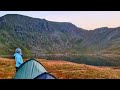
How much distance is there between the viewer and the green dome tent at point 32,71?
364 centimetres

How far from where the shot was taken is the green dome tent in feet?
11.9

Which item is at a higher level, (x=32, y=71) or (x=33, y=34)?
(x=33, y=34)

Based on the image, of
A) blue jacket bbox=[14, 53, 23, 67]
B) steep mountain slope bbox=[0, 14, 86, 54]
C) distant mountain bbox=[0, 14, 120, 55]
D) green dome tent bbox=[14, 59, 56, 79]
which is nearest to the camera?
green dome tent bbox=[14, 59, 56, 79]

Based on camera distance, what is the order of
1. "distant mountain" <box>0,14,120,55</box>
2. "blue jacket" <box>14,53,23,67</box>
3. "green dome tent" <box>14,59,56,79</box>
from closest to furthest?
"green dome tent" <box>14,59,56,79</box>
"blue jacket" <box>14,53,23,67</box>
"distant mountain" <box>0,14,120,55</box>

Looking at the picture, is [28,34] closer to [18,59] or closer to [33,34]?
[33,34]

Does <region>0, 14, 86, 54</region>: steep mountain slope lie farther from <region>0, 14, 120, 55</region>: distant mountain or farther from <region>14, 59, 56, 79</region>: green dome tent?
<region>14, 59, 56, 79</region>: green dome tent

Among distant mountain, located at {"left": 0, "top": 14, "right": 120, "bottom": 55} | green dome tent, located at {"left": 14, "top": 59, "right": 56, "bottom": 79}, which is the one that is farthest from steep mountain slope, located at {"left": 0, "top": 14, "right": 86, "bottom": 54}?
green dome tent, located at {"left": 14, "top": 59, "right": 56, "bottom": 79}

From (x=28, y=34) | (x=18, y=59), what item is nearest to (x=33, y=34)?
(x=28, y=34)

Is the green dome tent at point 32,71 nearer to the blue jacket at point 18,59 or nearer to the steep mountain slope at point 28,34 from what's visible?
the blue jacket at point 18,59

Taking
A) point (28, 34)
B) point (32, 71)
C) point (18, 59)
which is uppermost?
point (28, 34)

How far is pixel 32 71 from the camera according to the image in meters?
3.79
